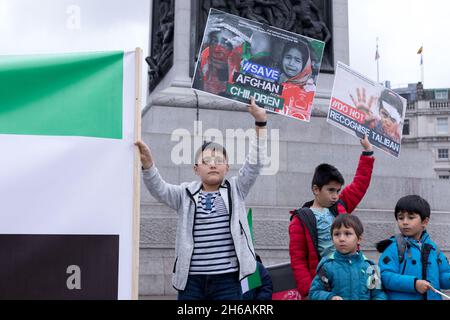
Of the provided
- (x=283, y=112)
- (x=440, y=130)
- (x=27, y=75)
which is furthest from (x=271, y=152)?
(x=440, y=130)

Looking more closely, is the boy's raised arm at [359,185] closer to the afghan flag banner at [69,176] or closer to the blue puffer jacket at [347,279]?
the blue puffer jacket at [347,279]

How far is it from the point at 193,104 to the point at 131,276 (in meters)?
8.13

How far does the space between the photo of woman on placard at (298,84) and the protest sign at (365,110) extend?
0.22m

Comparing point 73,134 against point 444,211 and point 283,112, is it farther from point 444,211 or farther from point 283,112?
point 444,211

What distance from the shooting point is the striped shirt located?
15.1ft

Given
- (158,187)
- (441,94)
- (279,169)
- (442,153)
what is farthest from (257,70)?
(441,94)

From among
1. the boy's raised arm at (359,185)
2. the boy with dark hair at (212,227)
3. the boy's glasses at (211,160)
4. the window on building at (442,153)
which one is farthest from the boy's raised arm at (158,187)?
the window on building at (442,153)

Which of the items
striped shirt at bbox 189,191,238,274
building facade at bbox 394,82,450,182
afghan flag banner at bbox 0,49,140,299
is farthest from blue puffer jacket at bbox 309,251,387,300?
building facade at bbox 394,82,450,182

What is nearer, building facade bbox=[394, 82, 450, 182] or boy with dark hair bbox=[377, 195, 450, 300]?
boy with dark hair bbox=[377, 195, 450, 300]

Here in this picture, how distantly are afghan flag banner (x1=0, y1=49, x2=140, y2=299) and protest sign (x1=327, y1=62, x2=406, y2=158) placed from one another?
2912 mm

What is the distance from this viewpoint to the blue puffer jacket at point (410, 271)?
15.1 feet

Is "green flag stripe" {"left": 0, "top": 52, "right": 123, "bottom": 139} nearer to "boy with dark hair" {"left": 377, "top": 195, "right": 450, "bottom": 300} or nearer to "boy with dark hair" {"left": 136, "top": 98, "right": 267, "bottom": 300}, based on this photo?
"boy with dark hair" {"left": 136, "top": 98, "right": 267, "bottom": 300}

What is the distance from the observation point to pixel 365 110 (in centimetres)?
661

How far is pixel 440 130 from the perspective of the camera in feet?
251
